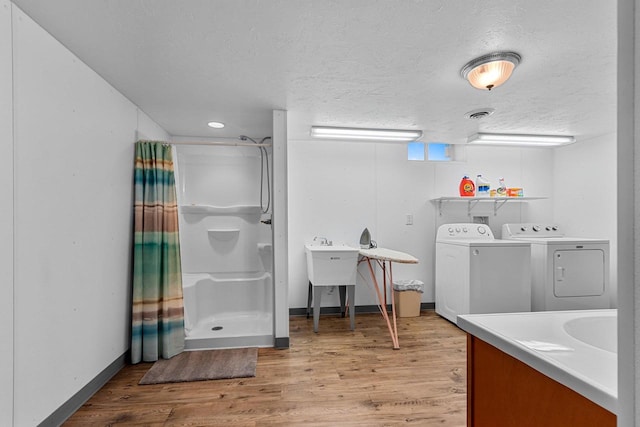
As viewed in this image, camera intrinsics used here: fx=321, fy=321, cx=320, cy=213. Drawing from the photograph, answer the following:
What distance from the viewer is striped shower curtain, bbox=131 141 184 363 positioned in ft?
8.14

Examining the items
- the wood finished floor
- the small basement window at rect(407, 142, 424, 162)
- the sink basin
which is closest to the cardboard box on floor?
the wood finished floor

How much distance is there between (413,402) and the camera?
1949mm

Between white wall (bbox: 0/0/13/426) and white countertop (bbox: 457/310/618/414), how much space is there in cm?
182

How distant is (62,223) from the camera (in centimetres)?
174

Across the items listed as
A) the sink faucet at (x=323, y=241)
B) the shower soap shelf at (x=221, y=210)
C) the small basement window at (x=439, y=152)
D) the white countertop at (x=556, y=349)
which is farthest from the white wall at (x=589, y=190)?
the shower soap shelf at (x=221, y=210)

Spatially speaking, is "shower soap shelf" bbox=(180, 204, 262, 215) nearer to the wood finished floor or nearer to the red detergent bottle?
the wood finished floor

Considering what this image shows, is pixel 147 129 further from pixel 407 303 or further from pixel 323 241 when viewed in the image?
pixel 407 303

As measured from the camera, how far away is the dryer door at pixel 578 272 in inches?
131

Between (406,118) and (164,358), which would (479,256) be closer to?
(406,118)

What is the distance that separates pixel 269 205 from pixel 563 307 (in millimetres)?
3291

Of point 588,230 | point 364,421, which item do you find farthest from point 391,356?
point 588,230

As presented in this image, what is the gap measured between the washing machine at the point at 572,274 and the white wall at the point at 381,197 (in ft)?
2.68

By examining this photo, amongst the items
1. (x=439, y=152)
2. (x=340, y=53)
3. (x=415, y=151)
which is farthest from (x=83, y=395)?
(x=439, y=152)

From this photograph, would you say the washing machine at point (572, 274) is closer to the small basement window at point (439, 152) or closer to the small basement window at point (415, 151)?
the small basement window at point (439, 152)
